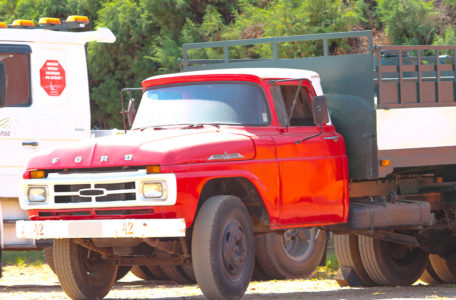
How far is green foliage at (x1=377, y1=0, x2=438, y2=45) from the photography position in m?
18.0

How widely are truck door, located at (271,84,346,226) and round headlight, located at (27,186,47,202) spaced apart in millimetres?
2161

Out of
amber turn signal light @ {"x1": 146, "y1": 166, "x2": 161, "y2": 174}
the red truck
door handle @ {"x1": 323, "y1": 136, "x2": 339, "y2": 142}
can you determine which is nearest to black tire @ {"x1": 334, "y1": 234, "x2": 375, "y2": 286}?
the red truck

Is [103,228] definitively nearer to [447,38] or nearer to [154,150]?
[154,150]

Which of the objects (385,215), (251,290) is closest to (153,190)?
(385,215)

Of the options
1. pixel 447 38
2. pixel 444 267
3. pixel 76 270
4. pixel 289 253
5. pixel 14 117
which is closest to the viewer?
pixel 76 270

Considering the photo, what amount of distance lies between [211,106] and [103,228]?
1.73 metres

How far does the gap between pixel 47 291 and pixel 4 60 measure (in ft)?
9.18

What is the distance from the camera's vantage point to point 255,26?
1952cm

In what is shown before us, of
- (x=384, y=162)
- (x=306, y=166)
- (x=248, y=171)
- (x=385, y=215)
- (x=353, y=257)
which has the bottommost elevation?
(x=353, y=257)

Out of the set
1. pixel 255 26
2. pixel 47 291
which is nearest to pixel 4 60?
pixel 47 291

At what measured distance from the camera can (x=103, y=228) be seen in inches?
336

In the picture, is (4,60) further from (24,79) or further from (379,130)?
(379,130)

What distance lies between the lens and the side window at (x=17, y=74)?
471 inches

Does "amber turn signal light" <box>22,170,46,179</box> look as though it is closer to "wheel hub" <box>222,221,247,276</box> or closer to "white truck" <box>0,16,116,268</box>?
"wheel hub" <box>222,221,247,276</box>
